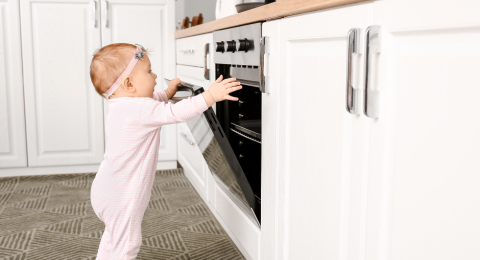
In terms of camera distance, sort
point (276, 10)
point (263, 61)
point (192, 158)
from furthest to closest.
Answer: point (192, 158)
point (263, 61)
point (276, 10)

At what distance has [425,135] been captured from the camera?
2.34 ft

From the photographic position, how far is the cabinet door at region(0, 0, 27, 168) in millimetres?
3051

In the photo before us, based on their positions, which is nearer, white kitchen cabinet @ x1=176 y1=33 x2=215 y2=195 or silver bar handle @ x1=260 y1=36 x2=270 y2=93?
silver bar handle @ x1=260 y1=36 x2=270 y2=93

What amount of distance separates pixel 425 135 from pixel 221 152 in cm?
86

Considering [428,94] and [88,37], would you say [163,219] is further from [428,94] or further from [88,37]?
[428,94]

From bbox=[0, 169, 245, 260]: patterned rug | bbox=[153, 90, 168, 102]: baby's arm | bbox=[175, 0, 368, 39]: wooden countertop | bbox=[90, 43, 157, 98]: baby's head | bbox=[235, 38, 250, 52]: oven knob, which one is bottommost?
bbox=[0, 169, 245, 260]: patterned rug

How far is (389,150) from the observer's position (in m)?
0.81

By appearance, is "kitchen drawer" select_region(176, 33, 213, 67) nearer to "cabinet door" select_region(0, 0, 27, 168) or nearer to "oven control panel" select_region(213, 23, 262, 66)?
"oven control panel" select_region(213, 23, 262, 66)

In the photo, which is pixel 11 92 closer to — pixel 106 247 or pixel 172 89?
pixel 172 89

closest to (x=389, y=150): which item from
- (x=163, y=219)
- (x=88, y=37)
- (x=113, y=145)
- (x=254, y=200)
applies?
(x=254, y=200)

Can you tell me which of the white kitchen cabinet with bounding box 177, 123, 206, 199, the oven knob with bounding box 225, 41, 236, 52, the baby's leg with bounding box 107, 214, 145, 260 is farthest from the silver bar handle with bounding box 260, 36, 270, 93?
the white kitchen cabinet with bounding box 177, 123, 206, 199

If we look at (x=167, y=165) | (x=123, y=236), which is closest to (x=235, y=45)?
(x=123, y=236)

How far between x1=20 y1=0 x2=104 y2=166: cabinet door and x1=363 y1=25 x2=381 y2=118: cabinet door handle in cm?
266

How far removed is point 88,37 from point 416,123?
283cm
